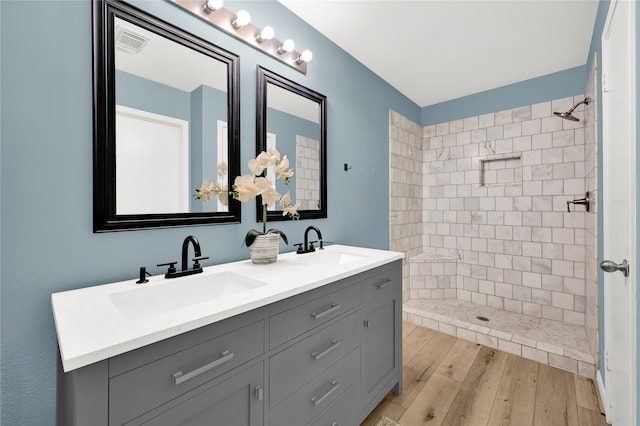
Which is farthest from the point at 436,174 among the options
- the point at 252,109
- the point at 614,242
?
the point at 252,109

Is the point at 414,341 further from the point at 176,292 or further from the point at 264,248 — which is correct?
the point at 176,292

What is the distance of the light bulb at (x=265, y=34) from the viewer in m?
1.65

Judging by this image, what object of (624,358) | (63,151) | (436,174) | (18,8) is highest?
(18,8)

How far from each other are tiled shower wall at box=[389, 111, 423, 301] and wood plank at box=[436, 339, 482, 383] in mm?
876

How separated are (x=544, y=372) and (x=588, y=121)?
2.15m

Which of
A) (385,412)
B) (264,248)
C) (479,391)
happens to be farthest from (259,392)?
(479,391)

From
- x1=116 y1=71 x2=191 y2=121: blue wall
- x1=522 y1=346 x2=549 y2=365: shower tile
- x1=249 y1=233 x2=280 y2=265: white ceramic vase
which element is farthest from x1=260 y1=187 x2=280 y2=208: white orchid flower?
x1=522 y1=346 x2=549 y2=365: shower tile

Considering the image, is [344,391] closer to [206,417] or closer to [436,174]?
[206,417]

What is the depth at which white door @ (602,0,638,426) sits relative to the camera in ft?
3.67

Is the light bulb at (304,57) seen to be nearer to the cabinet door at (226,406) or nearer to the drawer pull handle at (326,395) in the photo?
the cabinet door at (226,406)

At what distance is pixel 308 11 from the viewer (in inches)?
75.4

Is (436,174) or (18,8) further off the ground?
(18,8)

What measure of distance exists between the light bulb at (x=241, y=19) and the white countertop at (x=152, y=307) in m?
1.35

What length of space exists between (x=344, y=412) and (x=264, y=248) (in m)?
0.92
